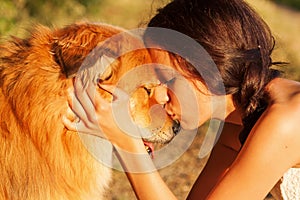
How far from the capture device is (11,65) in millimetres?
2719

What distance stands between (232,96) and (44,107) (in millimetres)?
824

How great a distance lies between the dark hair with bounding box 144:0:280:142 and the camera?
109 inches

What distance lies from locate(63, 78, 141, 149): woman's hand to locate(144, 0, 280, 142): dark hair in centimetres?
31

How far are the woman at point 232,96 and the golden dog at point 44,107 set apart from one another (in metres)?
0.08

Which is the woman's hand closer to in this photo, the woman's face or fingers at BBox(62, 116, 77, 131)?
fingers at BBox(62, 116, 77, 131)

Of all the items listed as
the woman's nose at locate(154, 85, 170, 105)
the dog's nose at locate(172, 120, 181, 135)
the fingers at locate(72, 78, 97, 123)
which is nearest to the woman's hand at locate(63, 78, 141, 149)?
the fingers at locate(72, 78, 97, 123)

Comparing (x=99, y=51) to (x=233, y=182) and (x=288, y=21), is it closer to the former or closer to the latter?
(x=233, y=182)

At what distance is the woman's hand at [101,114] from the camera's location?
105 inches

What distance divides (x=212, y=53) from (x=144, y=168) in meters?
0.55

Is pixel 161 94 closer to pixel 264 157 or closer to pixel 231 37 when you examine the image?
pixel 231 37

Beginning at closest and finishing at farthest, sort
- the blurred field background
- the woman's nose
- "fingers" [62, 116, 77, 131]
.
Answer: "fingers" [62, 116, 77, 131] < the woman's nose < the blurred field background

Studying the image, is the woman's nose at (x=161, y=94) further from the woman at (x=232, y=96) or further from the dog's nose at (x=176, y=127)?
the dog's nose at (x=176, y=127)

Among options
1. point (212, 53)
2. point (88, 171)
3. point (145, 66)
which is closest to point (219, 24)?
point (212, 53)

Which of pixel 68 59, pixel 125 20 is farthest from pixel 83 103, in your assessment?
pixel 125 20
